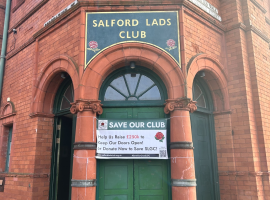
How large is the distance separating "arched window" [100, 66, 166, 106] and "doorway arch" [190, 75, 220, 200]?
126cm

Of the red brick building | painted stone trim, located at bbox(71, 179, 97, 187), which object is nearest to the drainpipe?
the red brick building

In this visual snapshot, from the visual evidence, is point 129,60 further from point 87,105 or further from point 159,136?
point 159,136

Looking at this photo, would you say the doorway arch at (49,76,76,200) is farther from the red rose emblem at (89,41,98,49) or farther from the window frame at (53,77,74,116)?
the red rose emblem at (89,41,98,49)

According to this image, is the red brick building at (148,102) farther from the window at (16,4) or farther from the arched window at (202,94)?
the window at (16,4)

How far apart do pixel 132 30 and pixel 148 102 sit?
5.97 feet

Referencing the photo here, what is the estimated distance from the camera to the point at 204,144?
22.2 feet

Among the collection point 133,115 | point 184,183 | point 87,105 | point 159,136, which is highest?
point 87,105

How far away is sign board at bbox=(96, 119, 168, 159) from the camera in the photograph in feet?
18.1

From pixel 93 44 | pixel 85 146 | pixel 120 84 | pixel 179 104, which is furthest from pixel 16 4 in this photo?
pixel 179 104

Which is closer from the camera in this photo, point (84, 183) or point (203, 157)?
point (84, 183)

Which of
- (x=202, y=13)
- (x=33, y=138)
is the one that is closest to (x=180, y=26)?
(x=202, y=13)

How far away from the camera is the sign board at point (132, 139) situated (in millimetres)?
5504

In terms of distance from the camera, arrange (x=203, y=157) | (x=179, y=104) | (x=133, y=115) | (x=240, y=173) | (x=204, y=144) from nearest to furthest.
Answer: (x=179, y=104)
(x=133, y=115)
(x=240, y=173)
(x=203, y=157)
(x=204, y=144)

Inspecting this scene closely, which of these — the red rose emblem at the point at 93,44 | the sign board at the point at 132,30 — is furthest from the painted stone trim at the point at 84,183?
the red rose emblem at the point at 93,44
